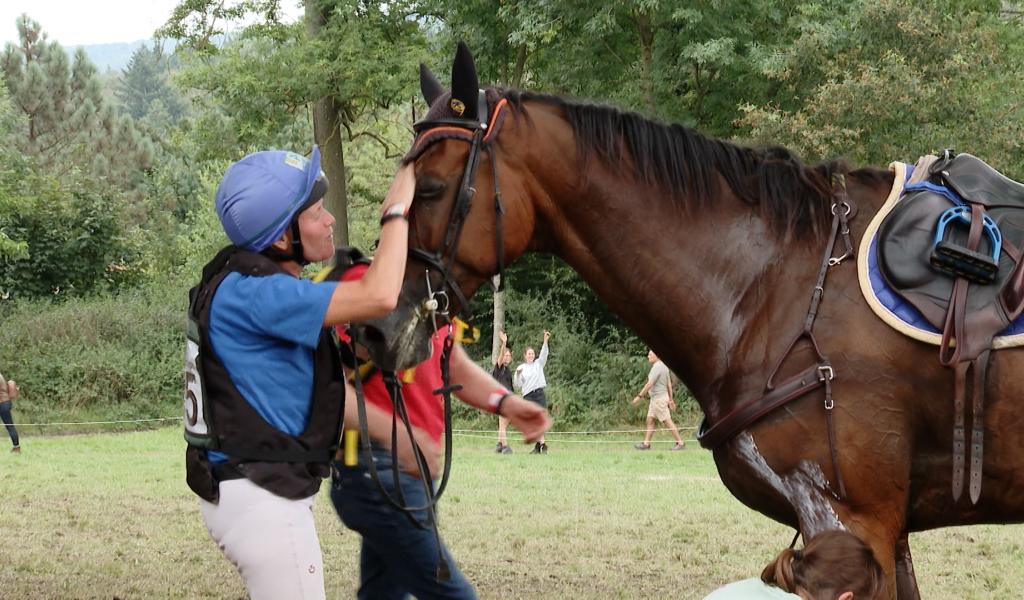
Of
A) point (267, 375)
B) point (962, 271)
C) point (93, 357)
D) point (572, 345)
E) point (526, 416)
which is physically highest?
point (962, 271)

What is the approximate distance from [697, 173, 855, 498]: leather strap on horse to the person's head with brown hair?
0.26 metres

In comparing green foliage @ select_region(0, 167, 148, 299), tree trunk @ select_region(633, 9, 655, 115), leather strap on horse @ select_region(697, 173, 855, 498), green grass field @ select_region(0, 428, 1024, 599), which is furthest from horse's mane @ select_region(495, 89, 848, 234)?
green foliage @ select_region(0, 167, 148, 299)

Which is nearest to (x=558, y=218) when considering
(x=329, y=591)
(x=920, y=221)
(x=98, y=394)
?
(x=920, y=221)

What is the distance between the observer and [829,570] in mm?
2838

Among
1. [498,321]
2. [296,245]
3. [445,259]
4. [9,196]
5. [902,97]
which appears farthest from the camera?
[9,196]

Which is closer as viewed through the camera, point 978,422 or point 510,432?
point 978,422

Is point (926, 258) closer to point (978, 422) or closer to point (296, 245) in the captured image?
point (978, 422)

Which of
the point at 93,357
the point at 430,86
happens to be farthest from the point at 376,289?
the point at 93,357

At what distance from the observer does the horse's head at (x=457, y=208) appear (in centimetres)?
330

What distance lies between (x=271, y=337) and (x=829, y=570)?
1.65 metres

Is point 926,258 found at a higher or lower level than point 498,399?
higher

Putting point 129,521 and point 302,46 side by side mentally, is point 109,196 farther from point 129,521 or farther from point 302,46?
point 129,521

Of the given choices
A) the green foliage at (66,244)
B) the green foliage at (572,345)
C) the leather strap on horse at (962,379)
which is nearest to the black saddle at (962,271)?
the leather strap on horse at (962,379)

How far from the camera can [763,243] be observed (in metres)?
3.44
